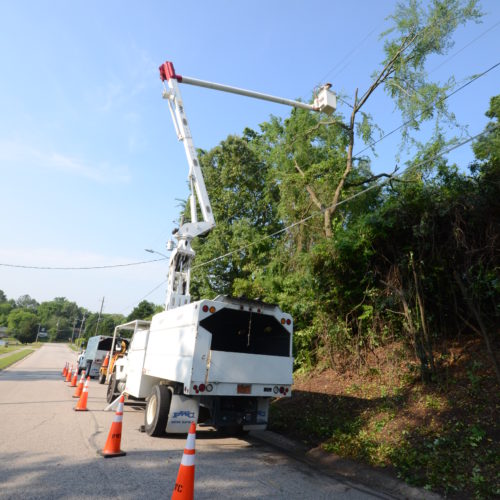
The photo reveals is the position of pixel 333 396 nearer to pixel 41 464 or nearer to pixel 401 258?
pixel 401 258

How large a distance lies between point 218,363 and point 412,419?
366 cm

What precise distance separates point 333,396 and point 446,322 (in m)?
3.22

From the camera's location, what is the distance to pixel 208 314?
6.74 meters

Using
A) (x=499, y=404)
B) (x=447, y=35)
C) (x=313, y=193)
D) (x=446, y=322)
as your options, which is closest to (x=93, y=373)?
(x=313, y=193)

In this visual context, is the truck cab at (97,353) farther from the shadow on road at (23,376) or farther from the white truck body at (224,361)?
the white truck body at (224,361)

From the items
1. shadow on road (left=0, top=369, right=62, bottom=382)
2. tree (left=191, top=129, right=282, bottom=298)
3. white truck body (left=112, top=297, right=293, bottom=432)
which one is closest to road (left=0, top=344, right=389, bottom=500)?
white truck body (left=112, top=297, right=293, bottom=432)

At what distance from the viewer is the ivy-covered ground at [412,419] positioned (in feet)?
17.0

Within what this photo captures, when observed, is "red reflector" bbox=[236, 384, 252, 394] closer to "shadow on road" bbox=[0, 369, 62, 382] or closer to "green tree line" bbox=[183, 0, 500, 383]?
"green tree line" bbox=[183, 0, 500, 383]

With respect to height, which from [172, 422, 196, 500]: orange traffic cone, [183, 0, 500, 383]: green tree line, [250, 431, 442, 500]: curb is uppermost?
[183, 0, 500, 383]: green tree line

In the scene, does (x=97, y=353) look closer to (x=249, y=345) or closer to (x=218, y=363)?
(x=249, y=345)

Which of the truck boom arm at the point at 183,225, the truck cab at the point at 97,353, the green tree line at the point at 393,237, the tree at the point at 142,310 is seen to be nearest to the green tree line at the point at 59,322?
the tree at the point at 142,310

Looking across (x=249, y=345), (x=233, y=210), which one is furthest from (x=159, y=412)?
(x=233, y=210)

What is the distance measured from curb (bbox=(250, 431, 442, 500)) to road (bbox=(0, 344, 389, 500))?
21 cm

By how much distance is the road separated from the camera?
4422mm
